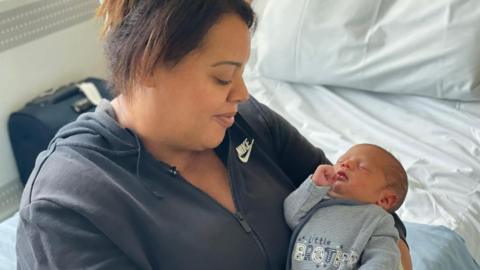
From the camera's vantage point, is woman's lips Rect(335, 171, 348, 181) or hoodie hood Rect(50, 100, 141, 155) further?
woman's lips Rect(335, 171, 348, 181)

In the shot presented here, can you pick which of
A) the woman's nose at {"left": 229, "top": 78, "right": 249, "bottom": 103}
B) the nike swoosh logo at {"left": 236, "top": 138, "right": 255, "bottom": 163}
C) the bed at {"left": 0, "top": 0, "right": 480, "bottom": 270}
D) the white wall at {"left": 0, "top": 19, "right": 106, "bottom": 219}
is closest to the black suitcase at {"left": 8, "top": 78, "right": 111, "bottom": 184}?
the white wall at {"left": 0, "top": 19, "right": 106, "bottom": 219}

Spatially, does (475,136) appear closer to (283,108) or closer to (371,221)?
(283,108)

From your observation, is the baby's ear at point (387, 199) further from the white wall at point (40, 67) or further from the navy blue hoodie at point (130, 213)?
the white wall at point (40, 67)

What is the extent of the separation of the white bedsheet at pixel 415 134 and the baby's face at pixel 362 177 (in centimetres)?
A: 31

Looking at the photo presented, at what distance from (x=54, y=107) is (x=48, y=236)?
1.31 metres

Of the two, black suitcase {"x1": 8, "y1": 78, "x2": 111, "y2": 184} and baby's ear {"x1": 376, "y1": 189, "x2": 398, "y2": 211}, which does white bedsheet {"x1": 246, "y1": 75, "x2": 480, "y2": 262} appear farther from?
black suitcase {"x1": 8, "y1": 78, "x2": 111, "y2": 184}

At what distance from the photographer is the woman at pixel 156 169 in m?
0.88

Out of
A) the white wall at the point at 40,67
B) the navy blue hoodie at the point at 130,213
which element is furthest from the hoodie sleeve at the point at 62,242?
the white wall at the point at 40,67

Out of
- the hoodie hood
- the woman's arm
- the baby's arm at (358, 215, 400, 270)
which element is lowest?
the woman's arm

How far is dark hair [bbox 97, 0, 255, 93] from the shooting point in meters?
0.92

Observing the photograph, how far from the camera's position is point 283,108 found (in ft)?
6.18

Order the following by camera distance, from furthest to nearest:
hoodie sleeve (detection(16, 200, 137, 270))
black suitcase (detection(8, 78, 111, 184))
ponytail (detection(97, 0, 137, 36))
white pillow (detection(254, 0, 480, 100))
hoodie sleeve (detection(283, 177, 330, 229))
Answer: black suitcase (detection(8, 78, 111, 184)) < white pillow (detection(254, 0, 480, 100)) < hoodie sleeve (detection(283, 177, 330, 229)) < ponytail (detection(97, 0, 137, 36)) < hoodie sleeve (detection(16, 200, 137, 270))

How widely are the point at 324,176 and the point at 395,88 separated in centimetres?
72

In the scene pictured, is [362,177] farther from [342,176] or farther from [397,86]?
[397,86]
